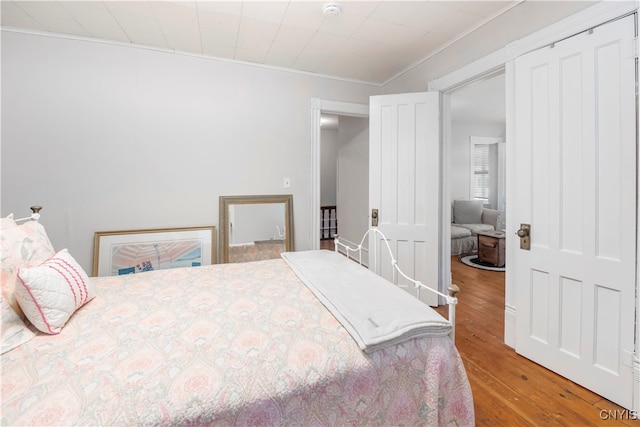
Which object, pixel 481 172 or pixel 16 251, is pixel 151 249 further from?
pixel 481 172

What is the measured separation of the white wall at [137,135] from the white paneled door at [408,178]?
31.3 inches

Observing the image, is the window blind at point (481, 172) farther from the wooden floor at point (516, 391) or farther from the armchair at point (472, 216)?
the wooden floor at point (516, 391)

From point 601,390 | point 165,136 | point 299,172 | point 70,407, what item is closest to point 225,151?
point 165,136

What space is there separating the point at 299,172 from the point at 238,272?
1552mm

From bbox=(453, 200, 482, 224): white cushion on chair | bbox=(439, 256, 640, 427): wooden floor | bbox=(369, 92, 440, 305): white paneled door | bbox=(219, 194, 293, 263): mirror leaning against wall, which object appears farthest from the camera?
bbox=(453, 200, 482, 224): white cushion on chair

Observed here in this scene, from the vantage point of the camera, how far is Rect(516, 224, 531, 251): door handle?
2039 mm

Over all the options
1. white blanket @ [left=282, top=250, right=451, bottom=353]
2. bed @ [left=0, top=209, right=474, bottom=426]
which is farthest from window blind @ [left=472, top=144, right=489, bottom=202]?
bed @ [left=0, top=209, right=474, bottom=426]

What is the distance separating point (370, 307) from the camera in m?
1.31

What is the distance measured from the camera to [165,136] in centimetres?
276

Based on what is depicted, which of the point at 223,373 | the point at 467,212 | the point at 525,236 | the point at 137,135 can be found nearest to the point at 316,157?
the point at 137,135

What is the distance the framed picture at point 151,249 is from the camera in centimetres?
259

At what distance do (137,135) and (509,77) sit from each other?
309 centimetres

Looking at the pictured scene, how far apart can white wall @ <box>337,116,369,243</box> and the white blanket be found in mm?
→ 2397

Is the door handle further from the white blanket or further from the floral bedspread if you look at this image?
the floral bedspread
